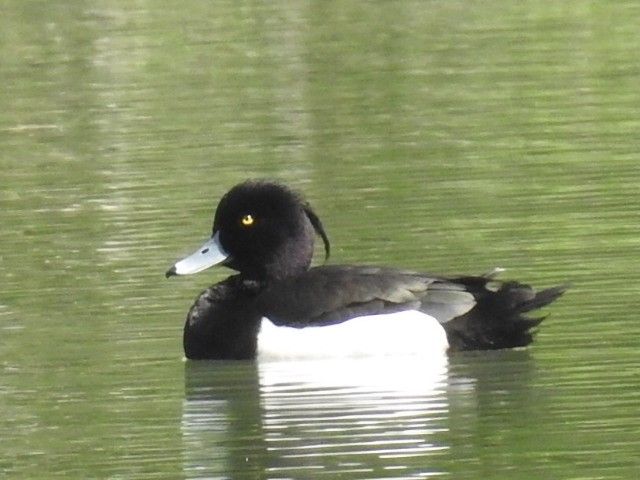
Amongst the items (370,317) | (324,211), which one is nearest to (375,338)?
(370,317)

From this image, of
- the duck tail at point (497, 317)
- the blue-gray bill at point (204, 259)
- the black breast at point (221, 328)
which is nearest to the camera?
the duck tail at point (497, 317)

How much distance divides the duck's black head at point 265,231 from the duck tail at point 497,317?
1025 mm

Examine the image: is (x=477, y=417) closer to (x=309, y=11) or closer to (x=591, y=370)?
(x=591, y=370)

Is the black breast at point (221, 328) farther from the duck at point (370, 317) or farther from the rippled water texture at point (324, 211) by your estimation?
the rippled water texture at point (324, 211)

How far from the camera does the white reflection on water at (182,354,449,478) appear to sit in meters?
9.36

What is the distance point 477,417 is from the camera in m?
10.1

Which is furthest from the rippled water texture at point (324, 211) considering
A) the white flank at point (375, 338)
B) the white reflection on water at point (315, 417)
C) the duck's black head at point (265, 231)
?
the duck's black head at point (265, 231)

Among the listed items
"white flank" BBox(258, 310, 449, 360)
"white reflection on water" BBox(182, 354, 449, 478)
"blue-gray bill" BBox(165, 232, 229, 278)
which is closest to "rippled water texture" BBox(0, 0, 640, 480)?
"white reflection on water" BBox(182, 354, 449, 478)

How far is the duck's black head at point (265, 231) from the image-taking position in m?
12.0

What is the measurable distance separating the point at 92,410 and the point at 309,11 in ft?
49.6

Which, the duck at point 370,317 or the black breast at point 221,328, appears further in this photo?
the black breast at point 221,328

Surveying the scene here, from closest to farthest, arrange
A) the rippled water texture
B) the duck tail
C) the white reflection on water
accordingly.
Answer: the white reflection on water
the rippled water texture
the duck tail

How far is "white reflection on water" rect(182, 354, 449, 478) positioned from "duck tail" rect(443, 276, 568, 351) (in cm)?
17

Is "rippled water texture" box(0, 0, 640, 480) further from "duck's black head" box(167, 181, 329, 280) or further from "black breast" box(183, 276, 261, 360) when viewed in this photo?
"duck's black head" box(167, 181, 329, 280)
